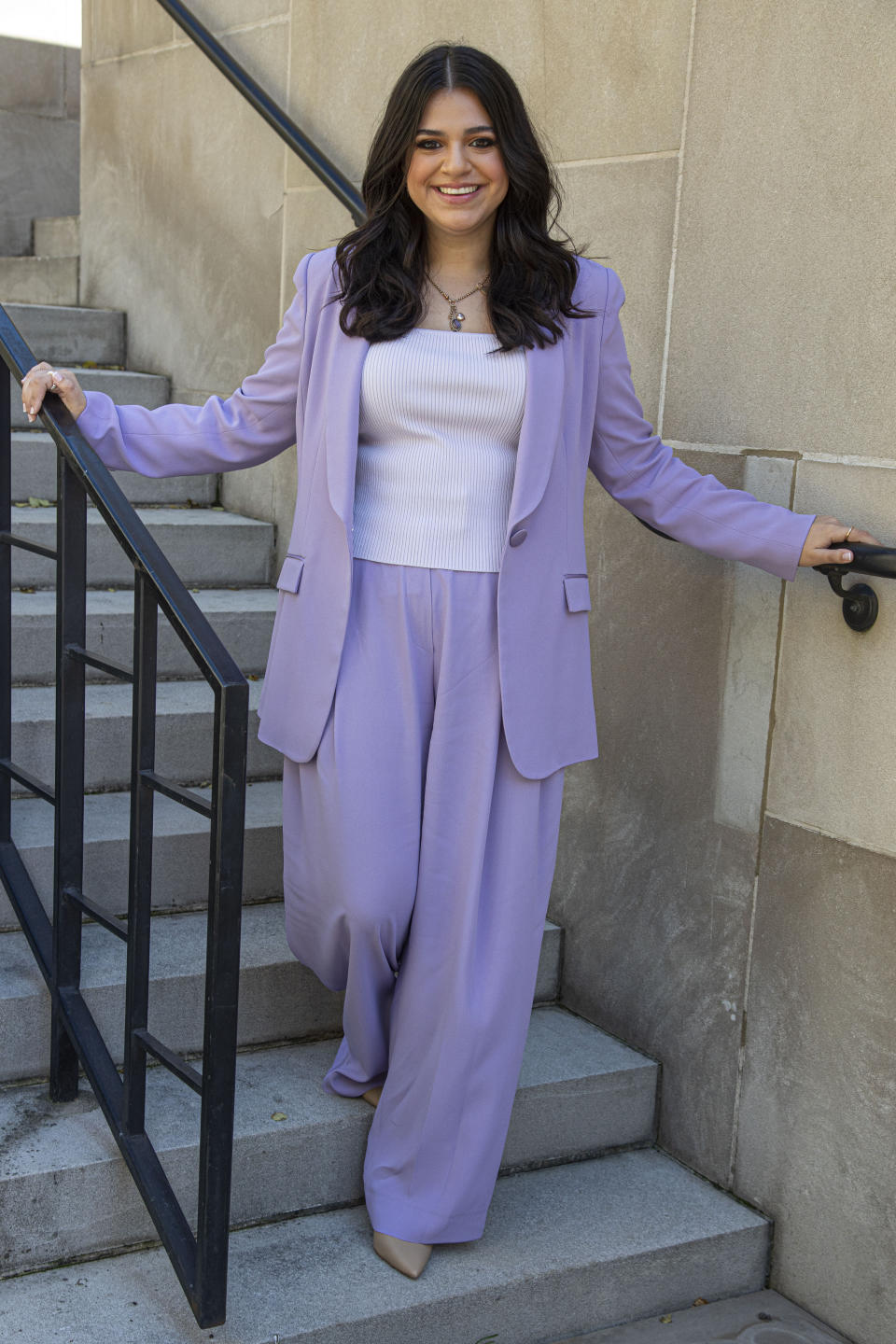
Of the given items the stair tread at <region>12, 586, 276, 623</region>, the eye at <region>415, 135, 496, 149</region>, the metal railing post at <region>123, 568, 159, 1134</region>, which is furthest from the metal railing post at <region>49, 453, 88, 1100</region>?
the stair tread at <region>12, 586, 276, 623</region>

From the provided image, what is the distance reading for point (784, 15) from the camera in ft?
8.38

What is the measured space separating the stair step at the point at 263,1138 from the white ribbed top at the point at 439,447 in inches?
41.4

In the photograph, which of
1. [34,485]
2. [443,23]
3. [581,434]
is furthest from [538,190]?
[34,485]

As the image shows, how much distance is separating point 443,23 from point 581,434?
1658 mm

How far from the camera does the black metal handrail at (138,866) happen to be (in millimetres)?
1987

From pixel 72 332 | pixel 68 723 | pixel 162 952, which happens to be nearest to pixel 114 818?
A: pixel 162 952

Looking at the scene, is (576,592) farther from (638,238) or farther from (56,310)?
(56,310)

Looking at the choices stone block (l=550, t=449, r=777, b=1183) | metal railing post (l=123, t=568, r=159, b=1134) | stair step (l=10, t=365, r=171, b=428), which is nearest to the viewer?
metal railing post (l=123, t=568, r=159, b=1134)

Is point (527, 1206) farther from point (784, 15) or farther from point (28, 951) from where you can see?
point (784, 15)

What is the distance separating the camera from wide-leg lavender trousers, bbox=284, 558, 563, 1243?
7.64 feet

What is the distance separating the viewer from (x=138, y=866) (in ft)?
7.13

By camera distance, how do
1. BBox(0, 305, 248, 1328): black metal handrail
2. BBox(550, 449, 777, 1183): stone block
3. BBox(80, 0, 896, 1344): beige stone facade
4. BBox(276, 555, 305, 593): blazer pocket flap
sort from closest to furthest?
BBox(0, 305, 248, 1328): black metal handrail → BBox(276, 555, 305, 593): blazer pocket flap → BBox(80, 0, 896, 1344): beige stone facade → BBox(550, 449, 777, 1183): stone block

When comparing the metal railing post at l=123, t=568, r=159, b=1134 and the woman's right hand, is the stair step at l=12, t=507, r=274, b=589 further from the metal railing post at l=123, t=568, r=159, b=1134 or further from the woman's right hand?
the metal railing post at l=123, t=568, r=159, b=1134

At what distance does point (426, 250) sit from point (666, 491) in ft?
1.94
